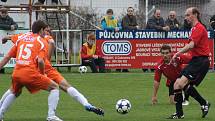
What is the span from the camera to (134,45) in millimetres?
25641

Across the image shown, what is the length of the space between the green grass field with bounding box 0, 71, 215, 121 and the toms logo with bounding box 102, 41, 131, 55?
161cm

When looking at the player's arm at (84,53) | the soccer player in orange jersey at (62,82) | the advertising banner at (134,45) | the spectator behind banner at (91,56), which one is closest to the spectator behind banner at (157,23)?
the advertising banner at (134,45)

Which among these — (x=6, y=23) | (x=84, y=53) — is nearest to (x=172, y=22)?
(x=84, y=53)

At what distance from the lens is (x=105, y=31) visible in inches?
1001

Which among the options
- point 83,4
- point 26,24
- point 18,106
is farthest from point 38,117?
point 83,4

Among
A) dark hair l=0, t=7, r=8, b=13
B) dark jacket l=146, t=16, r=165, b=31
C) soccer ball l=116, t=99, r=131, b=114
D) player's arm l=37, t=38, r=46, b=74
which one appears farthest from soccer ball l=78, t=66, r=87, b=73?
player's arm l=37, t=38, r=46, b=74

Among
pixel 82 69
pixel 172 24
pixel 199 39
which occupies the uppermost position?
pixel 199 39

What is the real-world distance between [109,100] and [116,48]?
9.30 metres

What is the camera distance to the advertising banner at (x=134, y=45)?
2542 centimetres

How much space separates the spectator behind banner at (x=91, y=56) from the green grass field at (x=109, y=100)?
0.88m

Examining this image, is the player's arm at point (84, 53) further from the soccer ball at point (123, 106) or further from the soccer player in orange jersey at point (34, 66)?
the soccer player in orange jersey at point (34, 66)

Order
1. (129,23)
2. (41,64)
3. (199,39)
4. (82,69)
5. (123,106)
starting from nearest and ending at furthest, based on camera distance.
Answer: (41,64) < (199,39) < (123,106) < (82,69) < (129,23)

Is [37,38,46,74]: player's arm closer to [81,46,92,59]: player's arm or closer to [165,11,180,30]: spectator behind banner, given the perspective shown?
[81,46,92,59]: player's arm

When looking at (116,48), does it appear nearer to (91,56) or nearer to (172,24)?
(91,56)
